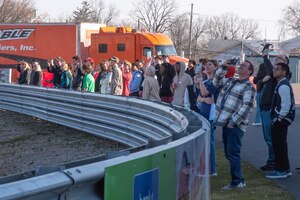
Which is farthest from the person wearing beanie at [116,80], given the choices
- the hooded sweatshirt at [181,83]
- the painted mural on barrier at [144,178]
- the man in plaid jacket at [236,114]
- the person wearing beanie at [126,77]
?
the painted mural on barrier at [144,178]

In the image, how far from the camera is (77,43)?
3191cm

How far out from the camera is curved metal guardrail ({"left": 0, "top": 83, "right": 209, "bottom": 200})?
3.19 m

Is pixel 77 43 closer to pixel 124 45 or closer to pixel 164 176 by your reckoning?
pixel 124 45

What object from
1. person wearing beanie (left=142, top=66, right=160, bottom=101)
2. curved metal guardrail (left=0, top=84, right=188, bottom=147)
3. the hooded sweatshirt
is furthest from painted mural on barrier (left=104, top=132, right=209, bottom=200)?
person wearing beanie (left=142, top=66, right=160, bottom=101)

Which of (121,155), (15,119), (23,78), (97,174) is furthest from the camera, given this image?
(23,78)

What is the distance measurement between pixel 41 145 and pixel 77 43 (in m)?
18.6

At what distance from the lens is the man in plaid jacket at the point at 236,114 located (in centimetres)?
884

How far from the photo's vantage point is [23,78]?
21.8 metres

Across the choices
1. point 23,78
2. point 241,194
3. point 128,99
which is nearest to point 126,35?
point 23,78

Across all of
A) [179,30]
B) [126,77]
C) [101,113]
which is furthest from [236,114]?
[179,30]

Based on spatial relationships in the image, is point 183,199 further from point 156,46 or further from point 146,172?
point 156,46

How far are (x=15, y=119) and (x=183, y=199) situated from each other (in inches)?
553

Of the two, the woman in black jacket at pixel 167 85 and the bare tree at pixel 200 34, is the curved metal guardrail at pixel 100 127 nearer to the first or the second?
the woman in black jacket at pixel 167 85

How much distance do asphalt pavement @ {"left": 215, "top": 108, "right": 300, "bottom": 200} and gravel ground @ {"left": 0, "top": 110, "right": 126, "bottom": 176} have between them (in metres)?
2.37
